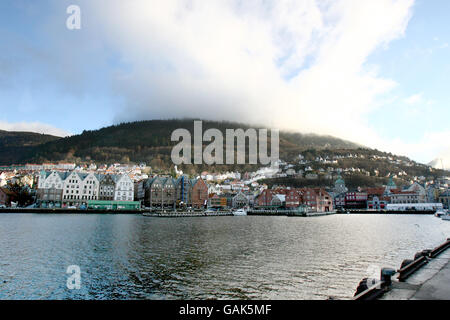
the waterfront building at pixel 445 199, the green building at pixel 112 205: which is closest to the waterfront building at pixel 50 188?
the green building at pixel 112 205

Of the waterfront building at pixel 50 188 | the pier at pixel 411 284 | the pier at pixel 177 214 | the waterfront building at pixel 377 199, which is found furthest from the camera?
the waterfront building at pixel 377 199

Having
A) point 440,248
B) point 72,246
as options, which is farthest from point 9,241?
point 440,248

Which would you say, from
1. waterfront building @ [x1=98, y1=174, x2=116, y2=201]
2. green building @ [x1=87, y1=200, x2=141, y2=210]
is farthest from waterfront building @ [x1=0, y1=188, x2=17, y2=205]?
green building @ [x1=87, y1=200, x2=141, y2=210]

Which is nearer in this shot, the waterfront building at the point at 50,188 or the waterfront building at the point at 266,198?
the waterfront building at the point at 50,188

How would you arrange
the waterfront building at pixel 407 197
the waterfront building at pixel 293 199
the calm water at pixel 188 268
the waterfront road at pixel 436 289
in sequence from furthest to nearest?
the waterfront building at pixel 407 197, the waterfront building at pixel 293 199, the calm water at pixel 188 268, the waterfront road at pixel 436 289

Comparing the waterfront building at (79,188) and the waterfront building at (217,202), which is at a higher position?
the waterfront building at (79,188)

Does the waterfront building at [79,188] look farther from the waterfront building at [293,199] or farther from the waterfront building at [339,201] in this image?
the waterfront building at [339,201]

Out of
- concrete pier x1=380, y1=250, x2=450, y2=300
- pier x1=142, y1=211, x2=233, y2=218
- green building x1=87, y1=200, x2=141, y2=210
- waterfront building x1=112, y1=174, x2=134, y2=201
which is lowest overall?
pier x1=142, y1=211, x2=233, y2=218

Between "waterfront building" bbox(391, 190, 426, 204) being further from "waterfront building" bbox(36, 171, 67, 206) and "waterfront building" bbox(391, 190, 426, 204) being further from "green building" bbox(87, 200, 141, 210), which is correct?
"waterfront building" bbox(36, 171, 67, 206)

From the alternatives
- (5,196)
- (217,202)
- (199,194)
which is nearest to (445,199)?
(217,202)

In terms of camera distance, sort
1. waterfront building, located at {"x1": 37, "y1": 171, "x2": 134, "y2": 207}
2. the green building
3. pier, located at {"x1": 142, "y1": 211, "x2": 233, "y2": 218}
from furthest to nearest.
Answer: waterfront building, located at {"x1": 37, "y1": 171, "x2": 134, "y2": 207} < the green building < pier, located at {"x1": 142, "y1": 211, "x2": 233, "y2": 218}

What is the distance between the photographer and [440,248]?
A: 17.5 meters

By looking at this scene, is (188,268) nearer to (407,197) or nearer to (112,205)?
(112,205)
